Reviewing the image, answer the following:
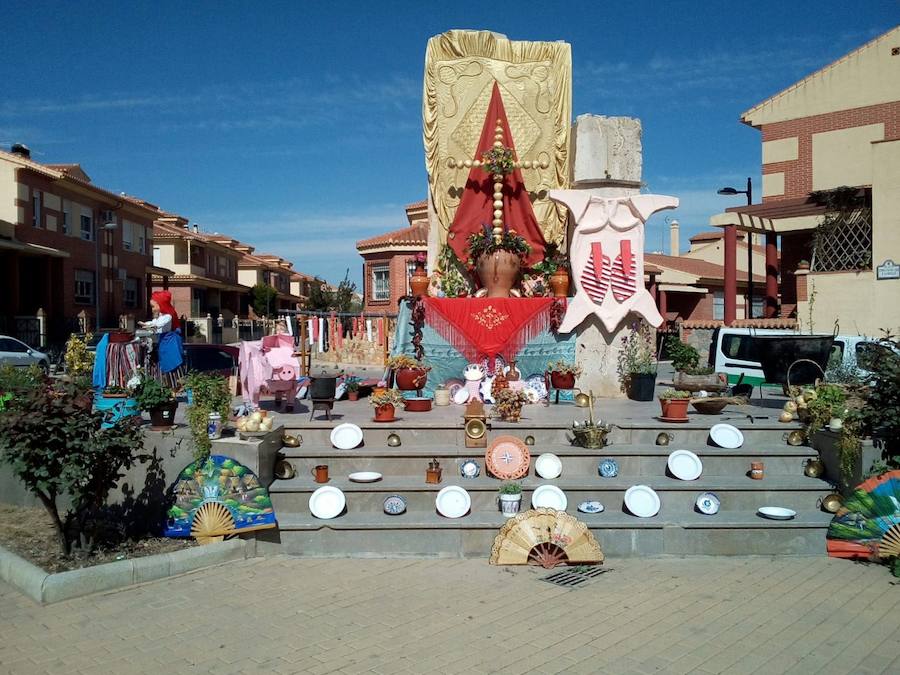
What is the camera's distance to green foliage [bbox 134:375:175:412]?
780 centimetres

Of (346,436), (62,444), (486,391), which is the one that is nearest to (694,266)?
(486,391)

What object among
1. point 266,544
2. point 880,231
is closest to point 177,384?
point 266,544

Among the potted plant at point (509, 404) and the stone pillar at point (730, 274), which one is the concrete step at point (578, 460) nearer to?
the potted plant at point (509, 404)

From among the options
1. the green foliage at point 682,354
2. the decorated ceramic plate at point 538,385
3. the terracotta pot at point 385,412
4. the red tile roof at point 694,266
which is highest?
the red tile roof at point 694,266

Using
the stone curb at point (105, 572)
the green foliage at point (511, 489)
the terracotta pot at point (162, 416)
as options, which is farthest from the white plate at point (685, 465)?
the terracotta pot at point (162, 416)

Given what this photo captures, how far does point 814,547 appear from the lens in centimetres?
696

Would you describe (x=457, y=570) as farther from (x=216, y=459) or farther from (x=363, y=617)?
(x=216, y=459)

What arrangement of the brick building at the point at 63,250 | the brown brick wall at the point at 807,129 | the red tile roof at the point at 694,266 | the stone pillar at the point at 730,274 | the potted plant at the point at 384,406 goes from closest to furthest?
the potted plant at the point at 384,406 < the stone pillar at the point at 730,274 < the brown brick wall at the point at 807,129 < the brick building at the point at 63,250 < the red tile roof at the point at 694,266

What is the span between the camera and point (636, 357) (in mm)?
11945

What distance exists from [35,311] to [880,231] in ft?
101

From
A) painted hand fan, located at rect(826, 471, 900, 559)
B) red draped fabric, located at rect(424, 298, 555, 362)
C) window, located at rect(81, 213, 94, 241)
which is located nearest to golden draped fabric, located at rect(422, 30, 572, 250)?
red draped fabric, located at rect(424, 298, 555, 362)

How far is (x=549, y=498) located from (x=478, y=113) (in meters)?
9.05

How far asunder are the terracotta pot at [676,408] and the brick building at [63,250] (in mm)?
26072

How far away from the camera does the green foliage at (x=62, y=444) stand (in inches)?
241
